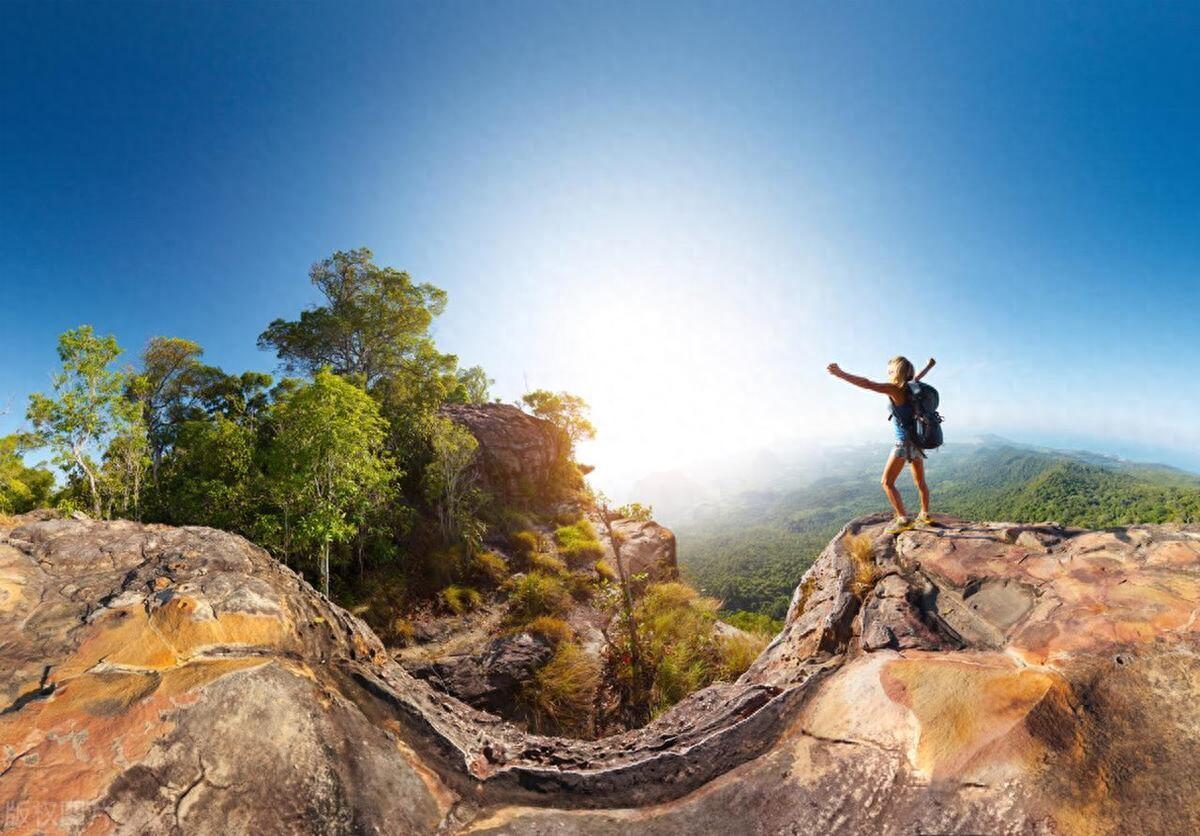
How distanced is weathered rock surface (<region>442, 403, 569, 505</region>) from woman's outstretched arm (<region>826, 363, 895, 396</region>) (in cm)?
2295

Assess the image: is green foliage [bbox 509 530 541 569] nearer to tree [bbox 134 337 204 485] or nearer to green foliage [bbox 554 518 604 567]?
green foliage [bbox 554 518 604 567]

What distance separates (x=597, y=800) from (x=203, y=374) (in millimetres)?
32904

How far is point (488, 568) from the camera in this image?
67.1 ft

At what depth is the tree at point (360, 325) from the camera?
27969 mm

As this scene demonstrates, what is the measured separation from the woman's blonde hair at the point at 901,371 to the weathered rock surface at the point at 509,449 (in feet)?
75.6

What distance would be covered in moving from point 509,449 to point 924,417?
25398 millimetres

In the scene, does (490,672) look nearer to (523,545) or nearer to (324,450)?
(324,450)

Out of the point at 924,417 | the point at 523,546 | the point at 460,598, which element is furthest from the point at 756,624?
the point at 924,417

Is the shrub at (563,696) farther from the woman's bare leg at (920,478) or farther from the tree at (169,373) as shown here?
the tree at (169,373)

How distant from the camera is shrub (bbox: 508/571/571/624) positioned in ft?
58.3

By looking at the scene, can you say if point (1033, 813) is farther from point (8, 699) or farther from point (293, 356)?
point (293, 356)

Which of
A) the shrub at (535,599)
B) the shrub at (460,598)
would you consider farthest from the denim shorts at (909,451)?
the shrub at (460,598)

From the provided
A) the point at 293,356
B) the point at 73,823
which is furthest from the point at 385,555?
the point at 293,356

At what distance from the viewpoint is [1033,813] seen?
9.05 feet
